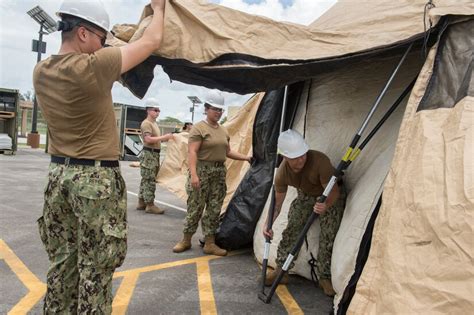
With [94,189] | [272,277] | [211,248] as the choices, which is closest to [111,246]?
[94,189]

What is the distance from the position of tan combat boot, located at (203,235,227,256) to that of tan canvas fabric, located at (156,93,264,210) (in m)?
0.74

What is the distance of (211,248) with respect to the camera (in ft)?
16.0

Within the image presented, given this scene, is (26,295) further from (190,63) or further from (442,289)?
(442,289)

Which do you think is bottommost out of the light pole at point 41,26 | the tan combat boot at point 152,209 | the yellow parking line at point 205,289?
the tan combat boot at point 152,209

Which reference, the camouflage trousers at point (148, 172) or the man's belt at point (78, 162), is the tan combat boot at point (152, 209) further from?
the man's belt at point (78, 162)

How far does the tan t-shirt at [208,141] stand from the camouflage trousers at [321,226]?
120 centimetres

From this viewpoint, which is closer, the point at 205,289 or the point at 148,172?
the point at 205,289

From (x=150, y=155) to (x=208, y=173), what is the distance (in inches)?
99.9

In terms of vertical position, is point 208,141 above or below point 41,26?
below

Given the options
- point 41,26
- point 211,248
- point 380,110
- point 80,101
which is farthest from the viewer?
point 41,26

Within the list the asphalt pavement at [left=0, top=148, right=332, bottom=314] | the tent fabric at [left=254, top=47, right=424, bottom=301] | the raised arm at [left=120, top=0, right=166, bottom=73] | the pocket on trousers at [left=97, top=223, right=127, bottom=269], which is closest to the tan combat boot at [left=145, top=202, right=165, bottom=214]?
the asphalt pavement at [left=0, top=148, right=332, bottom=314]

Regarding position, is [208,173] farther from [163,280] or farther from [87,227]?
[87,227]

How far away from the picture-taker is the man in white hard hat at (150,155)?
6.86 m

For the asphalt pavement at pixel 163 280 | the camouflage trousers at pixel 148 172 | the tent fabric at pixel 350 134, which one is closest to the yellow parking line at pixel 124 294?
the asphalt pavement at pixel 163 280
